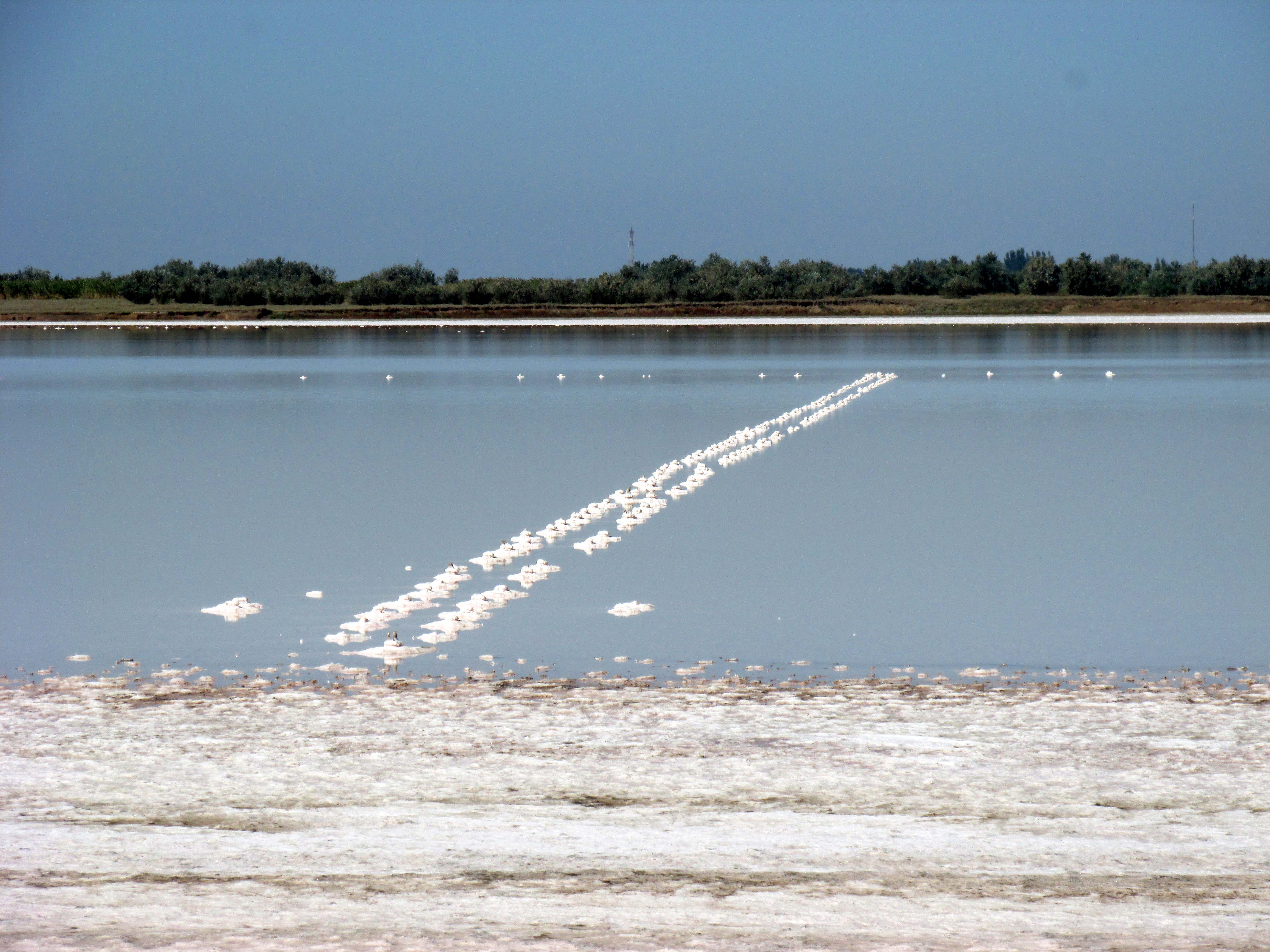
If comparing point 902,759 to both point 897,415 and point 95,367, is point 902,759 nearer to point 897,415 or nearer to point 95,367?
point 897,415

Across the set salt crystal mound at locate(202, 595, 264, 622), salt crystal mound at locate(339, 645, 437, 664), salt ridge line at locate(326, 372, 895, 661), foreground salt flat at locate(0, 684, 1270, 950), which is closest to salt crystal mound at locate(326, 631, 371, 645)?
salt ridge line at locate(326, 372, 895, 661)

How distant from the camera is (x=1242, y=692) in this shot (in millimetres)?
7574

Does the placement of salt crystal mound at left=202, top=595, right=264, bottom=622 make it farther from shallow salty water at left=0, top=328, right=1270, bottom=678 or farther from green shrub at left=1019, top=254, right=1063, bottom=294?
green shrub at left=1019, top=254, right=1063, bottom=294

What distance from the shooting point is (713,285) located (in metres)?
106

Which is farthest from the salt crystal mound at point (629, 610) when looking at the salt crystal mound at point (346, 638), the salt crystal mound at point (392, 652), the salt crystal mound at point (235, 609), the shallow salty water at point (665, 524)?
the salt crystal mound at point (235, 609)

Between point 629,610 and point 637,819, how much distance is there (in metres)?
4.19

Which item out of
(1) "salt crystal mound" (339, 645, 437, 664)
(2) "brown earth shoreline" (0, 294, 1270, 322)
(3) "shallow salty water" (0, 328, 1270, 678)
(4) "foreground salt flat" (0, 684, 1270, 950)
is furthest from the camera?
(2) "brown earth shoreline" (0, 294, 1270, 322)

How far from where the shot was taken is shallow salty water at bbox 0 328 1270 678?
9.02 meters

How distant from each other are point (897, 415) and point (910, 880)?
66.5 ft

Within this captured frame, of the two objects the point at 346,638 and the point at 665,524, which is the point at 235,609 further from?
the point at 665,524

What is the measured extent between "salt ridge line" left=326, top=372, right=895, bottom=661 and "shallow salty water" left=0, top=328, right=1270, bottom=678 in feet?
0.44

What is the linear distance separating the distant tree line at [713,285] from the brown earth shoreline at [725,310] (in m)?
2.61

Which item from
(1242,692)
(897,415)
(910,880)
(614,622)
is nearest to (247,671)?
(614,622)

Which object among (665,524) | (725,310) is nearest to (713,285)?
(725,310)
